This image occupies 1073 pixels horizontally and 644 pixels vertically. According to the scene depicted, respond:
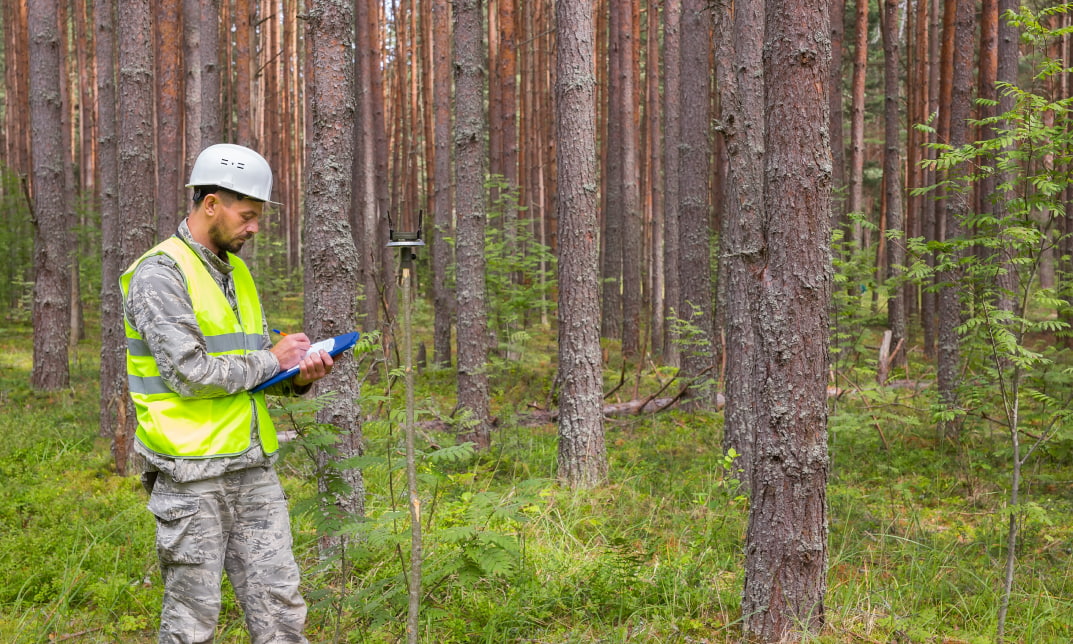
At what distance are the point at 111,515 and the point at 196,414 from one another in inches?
156

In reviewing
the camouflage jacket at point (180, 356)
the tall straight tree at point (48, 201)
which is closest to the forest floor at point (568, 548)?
the camouflage jacket at point (180, 356)

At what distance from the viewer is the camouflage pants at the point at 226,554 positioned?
113 inches

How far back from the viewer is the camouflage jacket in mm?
2797

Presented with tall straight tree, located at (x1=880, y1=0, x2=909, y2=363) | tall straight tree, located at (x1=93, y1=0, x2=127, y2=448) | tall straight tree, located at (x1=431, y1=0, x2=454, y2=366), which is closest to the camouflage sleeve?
tall straight tree, located at (x1=93, y1=0, x2=127, y2=448)

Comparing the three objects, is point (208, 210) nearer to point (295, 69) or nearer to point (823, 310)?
point (823, 310)

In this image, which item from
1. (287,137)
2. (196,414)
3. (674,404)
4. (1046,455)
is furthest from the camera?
(287,137)

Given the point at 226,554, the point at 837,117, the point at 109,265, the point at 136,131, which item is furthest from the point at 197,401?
the point at 837,117

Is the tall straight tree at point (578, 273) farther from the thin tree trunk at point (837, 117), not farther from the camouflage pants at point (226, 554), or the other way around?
the thin tree trunk at point (837, 117)

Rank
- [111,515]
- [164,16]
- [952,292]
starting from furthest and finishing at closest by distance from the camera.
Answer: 1. [164,16]
2. [952,292]
3. [111,515]

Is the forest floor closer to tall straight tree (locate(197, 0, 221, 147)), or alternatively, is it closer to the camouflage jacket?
the camouflage jacket

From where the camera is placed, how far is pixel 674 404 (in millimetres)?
10539

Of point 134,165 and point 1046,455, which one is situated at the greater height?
point 134,165

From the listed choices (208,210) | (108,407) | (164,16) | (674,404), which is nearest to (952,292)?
(674,404)

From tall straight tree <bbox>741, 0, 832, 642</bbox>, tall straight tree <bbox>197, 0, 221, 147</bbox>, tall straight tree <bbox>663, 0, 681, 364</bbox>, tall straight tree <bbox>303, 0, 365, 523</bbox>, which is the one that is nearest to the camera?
tall straight tree <bbox>741, 0, 832, 642</bbox>
